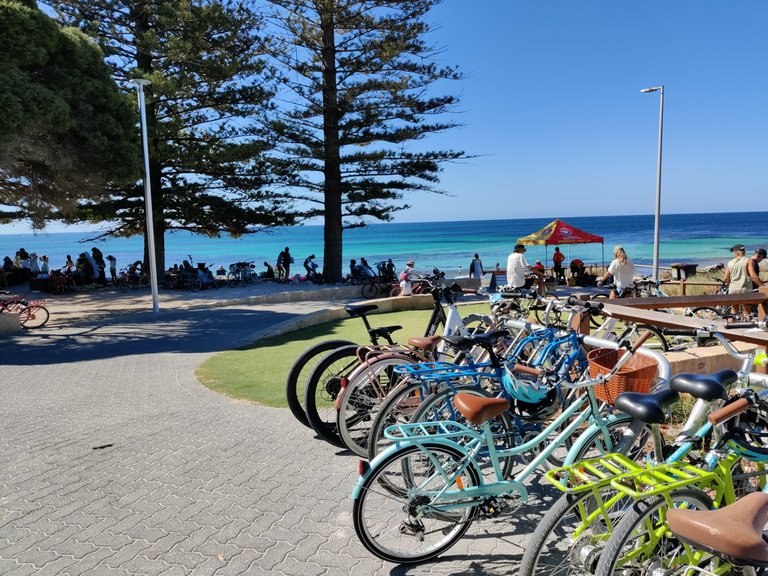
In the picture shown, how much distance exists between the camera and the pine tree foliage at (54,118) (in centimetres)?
1078

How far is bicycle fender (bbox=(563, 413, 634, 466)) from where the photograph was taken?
270cm

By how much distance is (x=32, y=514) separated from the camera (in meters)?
3.39

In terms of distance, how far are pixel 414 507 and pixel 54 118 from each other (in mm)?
12071

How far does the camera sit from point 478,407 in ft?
8.51

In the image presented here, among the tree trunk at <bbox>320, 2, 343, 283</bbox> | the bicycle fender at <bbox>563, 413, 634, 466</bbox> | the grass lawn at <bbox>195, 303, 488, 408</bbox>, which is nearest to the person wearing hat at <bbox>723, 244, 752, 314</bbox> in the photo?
the grass lawn at <bbox>195, 303, 488, 408</bbox>

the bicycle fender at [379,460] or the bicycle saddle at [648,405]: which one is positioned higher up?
the bicycle saddle at [648,405]

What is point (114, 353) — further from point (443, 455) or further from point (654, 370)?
point (654, 370)

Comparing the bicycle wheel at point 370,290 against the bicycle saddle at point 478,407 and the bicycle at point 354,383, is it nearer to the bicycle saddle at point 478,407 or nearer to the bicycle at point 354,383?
the bicycle at point 354,383

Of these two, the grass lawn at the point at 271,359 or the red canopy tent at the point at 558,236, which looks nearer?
the grass lawn at the point at 271,359

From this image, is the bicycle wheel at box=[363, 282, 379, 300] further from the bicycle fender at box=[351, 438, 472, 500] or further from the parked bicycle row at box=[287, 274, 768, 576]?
the bicycle fender at box=[351, 438, 472, 500]

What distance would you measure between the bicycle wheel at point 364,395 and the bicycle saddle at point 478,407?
4.19 ft

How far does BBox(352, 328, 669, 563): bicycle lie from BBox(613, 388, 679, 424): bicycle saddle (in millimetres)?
404

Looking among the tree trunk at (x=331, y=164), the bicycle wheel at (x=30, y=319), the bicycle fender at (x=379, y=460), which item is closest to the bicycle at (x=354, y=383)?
the bicycle fender at (x=379, y=460)

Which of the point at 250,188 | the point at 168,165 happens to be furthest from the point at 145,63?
the point at 250,188
